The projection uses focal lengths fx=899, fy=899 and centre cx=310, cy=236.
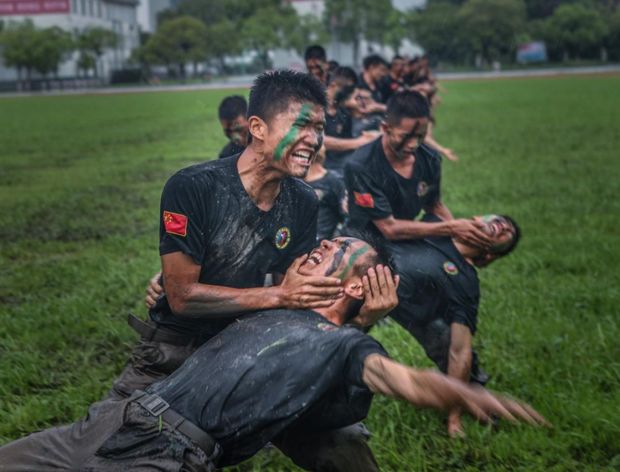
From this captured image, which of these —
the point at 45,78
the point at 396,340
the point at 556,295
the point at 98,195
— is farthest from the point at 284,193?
the point at 45,78

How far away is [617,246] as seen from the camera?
8891mm

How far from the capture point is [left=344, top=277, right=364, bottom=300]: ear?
346 cm

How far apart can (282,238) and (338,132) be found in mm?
5782

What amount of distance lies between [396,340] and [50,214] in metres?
6.94

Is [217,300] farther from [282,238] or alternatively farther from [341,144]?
[341,144]

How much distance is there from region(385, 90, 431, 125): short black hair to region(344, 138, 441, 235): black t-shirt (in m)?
0.22

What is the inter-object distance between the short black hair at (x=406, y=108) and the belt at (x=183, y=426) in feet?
9.56

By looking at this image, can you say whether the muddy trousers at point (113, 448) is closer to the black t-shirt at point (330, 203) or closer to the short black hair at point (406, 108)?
the short black hair at point (406, 108)

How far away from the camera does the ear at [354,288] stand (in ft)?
11.4

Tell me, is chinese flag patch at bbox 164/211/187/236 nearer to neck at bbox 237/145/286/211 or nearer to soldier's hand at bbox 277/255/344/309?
neck at bbox 237/145/286/211

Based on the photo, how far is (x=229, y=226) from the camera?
3609 millimetres

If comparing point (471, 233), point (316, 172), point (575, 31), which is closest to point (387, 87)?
point (316, 172)

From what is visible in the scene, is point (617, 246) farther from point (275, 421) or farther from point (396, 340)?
point (275, 421)

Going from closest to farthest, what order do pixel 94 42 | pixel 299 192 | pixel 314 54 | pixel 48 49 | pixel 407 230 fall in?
pixel 299 192
pixel 407 230
pixel 314 54
pixel 48 49
pixel 94 42
